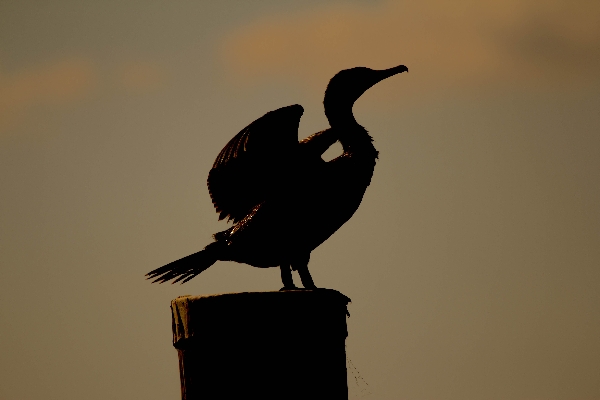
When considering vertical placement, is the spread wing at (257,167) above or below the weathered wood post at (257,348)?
above

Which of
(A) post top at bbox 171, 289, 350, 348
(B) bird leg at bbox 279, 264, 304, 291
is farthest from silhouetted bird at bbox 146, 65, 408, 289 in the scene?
(A) post top at bbox 171, 289, 350, 348

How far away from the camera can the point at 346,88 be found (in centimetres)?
608

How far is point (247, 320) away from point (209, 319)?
12 cm

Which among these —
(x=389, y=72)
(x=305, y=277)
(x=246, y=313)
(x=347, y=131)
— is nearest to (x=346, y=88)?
(x=347, y=131)

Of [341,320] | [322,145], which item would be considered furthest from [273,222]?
[341,320]

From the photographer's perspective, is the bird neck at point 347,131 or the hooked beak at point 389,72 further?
the hooked beak at point 389,72

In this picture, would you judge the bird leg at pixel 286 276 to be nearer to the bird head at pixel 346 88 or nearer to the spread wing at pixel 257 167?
A: the spread wing at pixel 257 167

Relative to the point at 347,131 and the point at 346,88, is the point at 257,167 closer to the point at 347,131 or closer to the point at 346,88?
the point at 347,131

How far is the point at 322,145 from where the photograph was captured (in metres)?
5.97

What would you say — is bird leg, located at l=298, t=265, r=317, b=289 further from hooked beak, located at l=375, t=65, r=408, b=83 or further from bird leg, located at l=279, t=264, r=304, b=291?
hooked beak, located at l=375, t=65, r=408, b=83

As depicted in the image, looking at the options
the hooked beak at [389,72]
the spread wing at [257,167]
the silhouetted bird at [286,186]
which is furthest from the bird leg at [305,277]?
the hooked beak at [389,72]

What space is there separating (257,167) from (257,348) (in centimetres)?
275

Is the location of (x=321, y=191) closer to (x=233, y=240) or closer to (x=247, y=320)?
(x=233, y=240)

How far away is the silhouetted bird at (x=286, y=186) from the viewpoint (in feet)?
17.3
